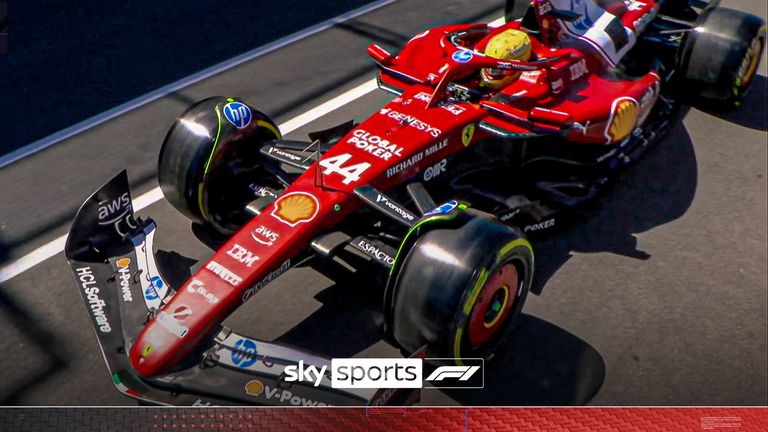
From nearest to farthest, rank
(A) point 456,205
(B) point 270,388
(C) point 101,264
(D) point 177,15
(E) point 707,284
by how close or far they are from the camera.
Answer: (B) point 270,388, (A) point 456,205, (C) point 101,264, (E) point 707,284, (D) point 177,15

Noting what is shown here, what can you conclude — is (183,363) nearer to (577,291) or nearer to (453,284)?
(453,284)

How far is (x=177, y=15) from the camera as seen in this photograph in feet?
26.9

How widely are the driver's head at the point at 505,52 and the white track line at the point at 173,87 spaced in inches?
104

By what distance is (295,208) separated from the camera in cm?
493

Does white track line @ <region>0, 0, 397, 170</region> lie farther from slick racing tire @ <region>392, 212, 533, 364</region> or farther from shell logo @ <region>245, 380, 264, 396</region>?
slick racing tire @ <region>392, 212, 533, 364</region>

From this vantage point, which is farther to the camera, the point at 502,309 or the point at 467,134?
the point at 467,134

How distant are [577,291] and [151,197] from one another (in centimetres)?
282

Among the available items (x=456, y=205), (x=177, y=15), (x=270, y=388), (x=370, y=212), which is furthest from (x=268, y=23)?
(x=270, y=388)

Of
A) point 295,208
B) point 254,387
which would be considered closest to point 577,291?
point 295,208

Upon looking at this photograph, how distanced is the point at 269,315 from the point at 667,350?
7.03 feet

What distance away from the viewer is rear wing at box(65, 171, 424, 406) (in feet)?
14.0

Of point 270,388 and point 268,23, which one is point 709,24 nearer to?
point 268,23

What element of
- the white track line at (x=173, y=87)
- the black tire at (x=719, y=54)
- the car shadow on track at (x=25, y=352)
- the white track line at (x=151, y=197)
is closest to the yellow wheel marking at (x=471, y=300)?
the car shadow on track at (x=25, y=352)

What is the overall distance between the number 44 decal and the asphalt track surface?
0.68 metres
